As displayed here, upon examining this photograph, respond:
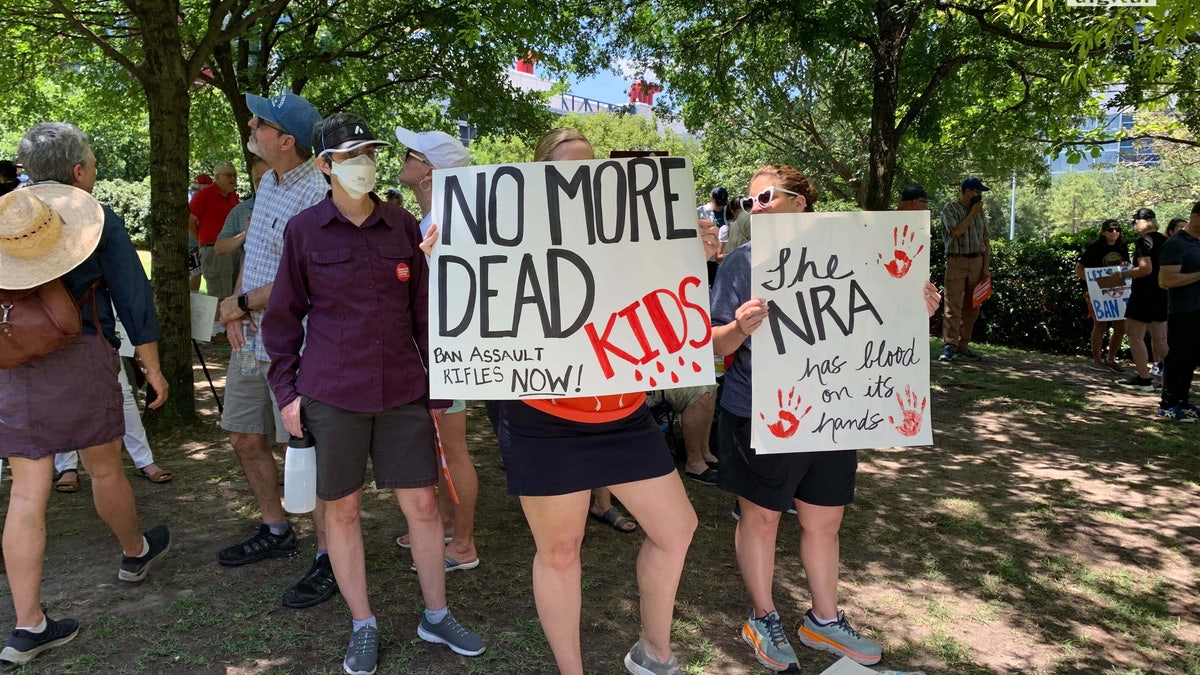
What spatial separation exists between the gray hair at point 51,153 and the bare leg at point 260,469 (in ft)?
4.34

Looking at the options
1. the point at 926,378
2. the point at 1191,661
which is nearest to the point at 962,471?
the point at 1191,661

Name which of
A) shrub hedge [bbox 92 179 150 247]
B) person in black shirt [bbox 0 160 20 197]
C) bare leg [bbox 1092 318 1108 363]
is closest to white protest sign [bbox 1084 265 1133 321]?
bare leg [bbox 1092 318 1108 363]

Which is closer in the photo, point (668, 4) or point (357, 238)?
point (357, 238)

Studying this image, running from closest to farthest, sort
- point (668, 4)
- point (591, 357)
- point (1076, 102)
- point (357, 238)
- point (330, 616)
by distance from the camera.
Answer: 1. point (591, 357)
2. point (357, 238)
3. point (330, 616)
4. point (1076, 102)
5. point (668, 4)

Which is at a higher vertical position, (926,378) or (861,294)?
(861,294)

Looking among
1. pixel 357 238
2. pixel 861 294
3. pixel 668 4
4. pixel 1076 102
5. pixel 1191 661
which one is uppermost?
pixel 668 4

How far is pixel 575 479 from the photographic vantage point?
8.52 feet

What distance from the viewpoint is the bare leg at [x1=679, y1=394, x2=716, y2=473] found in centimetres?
538

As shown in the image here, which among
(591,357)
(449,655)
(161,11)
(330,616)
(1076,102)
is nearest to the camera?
(591,357)

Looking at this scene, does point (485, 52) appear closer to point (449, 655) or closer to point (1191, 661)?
point (449, 655)

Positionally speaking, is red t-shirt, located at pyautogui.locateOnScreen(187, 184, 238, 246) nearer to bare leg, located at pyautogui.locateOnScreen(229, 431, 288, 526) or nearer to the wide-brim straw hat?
bare leg, located at pyautogui.locateOnScreen(229, 431, 288, 526)

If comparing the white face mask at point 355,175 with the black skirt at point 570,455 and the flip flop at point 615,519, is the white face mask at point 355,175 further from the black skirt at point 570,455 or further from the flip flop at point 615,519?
the flip flop at point 615,519

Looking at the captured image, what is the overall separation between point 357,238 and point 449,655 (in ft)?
5.22

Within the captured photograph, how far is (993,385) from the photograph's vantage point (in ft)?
29.1
